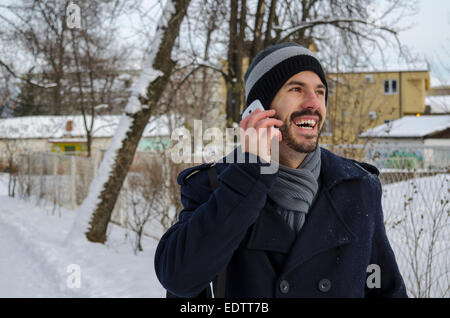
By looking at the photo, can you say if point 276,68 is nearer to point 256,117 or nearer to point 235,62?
point 256,117

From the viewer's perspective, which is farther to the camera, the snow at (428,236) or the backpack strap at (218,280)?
the snow at (428,236)

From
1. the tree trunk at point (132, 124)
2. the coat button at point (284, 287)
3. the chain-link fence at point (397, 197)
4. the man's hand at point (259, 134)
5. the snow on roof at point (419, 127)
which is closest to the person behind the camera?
the man's hand at point (259, 134)

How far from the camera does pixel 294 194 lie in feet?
5.39

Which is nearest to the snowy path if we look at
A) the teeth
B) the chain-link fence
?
the chain-link fence

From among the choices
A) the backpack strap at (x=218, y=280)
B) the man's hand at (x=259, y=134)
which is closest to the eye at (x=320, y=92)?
the man's hand at (x=259, y=134)

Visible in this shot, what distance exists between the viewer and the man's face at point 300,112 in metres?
1.63

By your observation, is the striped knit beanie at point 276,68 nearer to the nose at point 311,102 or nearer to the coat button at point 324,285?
the nose at point 311,102

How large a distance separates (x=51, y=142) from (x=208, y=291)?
41242 millimetres

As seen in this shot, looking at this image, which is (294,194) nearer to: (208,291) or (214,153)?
(208,291)

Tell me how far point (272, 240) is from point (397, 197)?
4.51 meters

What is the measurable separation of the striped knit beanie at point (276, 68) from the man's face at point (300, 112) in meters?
0.02

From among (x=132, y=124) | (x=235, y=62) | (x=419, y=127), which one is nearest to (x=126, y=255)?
(x=132, y=124)

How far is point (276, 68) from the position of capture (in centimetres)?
171

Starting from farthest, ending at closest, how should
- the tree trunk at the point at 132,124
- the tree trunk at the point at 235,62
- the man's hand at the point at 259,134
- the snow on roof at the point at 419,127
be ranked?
the snow on roof at the point at 419,127
the tree trunk at the point at 235,62
the tree trunk at the point at 132,124
the man's hand at the point at 259,134
